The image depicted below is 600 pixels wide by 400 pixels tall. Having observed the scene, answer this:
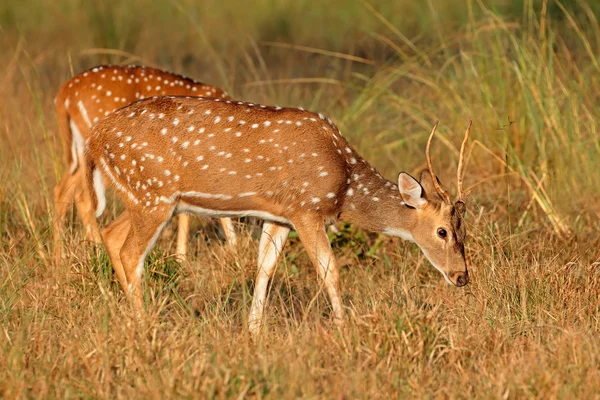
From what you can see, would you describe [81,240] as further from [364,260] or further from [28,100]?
[28,100]

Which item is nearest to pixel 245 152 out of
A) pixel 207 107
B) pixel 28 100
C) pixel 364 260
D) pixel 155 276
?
pixel 207 107

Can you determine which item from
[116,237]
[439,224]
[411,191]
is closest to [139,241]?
[116,237]

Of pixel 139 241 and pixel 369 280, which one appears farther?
pixel 369 280

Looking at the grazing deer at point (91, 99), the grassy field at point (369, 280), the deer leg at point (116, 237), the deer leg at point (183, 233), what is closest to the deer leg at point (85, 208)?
the grazing deer at point (91, 99)

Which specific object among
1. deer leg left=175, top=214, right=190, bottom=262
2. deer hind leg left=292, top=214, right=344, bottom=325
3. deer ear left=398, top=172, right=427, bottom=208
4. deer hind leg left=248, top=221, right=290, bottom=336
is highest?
deer ear left=398, top=172, right=427, bottom=208

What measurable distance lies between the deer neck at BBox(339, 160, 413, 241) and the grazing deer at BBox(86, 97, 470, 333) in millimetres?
12

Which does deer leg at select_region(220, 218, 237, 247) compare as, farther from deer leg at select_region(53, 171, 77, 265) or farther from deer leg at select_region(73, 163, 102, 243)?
deer leg at select_region(53, 171, 77, 265)

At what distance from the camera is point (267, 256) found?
670cm

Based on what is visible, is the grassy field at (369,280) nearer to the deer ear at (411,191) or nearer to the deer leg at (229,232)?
the deer leg at (229,232)

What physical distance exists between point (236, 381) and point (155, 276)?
6.52 ft

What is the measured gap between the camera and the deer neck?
6.50 meters

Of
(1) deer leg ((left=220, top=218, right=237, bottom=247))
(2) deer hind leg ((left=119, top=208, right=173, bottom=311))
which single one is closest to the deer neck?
(1) deer leg ((left=220, top=218, right=237, bottom=247))

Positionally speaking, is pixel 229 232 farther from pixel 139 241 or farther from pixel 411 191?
pixel 411 191

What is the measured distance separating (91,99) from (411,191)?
8.89 ft
